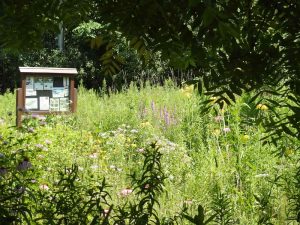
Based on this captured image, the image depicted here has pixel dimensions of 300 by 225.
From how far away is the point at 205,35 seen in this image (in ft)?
3.57

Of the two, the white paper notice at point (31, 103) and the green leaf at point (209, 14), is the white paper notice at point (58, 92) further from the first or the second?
the green leaf at point (209, 14)

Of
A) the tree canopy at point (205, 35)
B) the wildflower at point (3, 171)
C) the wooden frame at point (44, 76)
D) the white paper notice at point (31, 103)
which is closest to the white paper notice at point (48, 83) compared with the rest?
the wooden frame at point (44, 76)

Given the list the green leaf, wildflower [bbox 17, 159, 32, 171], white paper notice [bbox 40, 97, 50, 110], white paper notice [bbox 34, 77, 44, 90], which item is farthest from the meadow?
white paper notice [bbox 34, 77, 44, 90]

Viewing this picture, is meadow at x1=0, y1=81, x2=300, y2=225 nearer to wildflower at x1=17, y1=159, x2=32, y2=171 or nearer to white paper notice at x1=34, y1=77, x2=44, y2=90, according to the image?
wildflower at x1=17, y1=159, x2=32, y2=171

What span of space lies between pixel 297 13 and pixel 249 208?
7.54ft

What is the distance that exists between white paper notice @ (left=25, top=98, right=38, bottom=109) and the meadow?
37.9 inches

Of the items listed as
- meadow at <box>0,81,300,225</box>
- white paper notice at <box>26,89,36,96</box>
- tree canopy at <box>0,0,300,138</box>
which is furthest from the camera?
white paper notice at <box>26,89,36,96</box>

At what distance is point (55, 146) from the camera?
4.95 metres

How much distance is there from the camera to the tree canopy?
1.19 m

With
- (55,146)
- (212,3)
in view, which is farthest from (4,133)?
(212,3)

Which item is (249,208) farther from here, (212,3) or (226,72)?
(212,3)

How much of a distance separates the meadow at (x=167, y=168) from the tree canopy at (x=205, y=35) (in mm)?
655

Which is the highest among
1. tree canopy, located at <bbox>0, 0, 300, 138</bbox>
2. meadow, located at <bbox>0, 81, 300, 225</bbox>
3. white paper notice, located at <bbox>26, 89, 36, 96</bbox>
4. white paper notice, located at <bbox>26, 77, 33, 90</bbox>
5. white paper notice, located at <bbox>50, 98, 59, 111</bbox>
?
tree canopy, located at <bbox>0, 0, 300, 138</bbox>

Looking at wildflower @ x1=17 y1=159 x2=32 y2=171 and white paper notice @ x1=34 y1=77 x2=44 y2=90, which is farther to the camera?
white paper notice @ x1=34 y1=77 x2=44 y2=90
